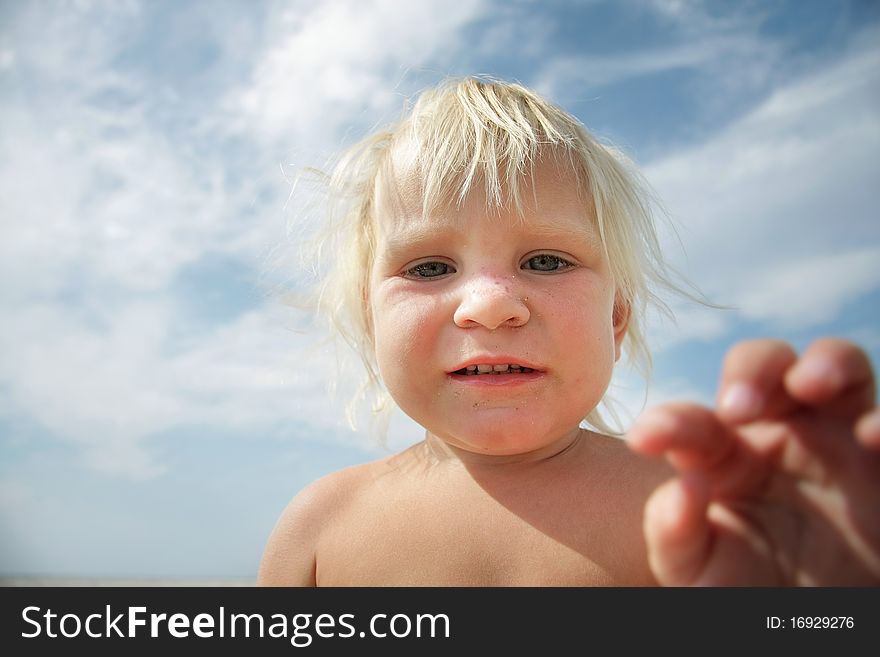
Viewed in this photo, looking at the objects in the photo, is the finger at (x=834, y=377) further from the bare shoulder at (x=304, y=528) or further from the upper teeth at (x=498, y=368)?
the bare shoulder at (x=304, y=528)

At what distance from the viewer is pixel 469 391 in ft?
6.70

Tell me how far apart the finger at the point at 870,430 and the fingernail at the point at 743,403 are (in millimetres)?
137

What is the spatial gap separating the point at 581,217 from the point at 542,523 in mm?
907

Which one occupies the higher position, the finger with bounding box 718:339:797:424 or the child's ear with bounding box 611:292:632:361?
the child's ear with bounding box 611:292:632:361

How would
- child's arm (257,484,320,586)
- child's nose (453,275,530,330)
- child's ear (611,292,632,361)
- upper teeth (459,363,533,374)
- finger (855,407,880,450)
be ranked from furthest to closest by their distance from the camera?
child's ear (611,292,632,361) < child's arm (257,484,320,586) < upper teeth (459,363,533,374) < child's nose (453,275,530,330) < finger (855,407,880,450)

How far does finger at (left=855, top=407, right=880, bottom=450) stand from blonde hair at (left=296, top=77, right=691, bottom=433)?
119 centimetres

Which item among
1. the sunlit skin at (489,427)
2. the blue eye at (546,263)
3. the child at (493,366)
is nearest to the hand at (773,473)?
the sunlit skin at (489,427)

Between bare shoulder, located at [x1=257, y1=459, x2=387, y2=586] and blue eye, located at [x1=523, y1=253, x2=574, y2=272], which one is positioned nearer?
blue eye, located at [x1=523, y1=253, x2=574, y2=272]

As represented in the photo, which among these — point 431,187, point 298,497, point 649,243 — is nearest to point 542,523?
point 298,497

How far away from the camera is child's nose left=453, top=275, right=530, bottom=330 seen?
1.95 metres

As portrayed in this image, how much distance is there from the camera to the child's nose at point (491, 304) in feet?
6.40

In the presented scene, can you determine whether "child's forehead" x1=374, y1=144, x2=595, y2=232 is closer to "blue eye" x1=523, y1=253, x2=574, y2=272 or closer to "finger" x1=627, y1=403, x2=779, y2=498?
"blue eye" x1=523, y1=253, x2=574, y2=272

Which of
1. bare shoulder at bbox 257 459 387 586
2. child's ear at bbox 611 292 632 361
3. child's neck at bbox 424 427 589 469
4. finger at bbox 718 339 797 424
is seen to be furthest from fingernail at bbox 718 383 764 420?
bare shoulder at bbox 257 459 387 586
